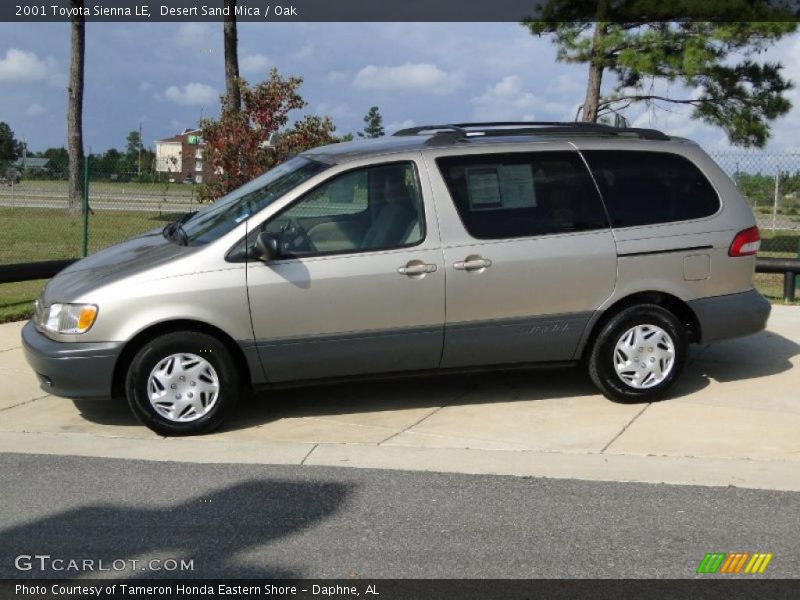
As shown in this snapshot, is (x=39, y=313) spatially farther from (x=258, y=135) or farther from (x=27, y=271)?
(x=258, y=135)

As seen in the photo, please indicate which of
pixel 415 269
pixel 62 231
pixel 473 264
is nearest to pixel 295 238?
pixel 415 269

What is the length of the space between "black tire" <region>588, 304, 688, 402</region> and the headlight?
332 cm

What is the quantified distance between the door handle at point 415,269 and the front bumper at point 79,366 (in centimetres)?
181

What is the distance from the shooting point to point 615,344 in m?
7.09

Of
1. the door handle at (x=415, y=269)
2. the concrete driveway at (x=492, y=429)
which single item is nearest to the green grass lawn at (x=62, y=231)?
the concrete driveway at (x=492, y=429)

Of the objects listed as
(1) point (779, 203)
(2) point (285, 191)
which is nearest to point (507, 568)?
(2) point (285, 191)

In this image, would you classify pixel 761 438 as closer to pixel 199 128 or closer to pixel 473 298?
pixel 473 298

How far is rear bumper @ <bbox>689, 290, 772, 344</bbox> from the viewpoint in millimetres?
7238

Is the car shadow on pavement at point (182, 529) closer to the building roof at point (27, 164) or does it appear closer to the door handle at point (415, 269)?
the door handle at point (415, 269)

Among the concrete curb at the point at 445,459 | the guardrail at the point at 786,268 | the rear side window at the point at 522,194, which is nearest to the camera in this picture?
the concrete curb at the point at 445,459

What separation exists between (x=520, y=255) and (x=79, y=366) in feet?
9.41

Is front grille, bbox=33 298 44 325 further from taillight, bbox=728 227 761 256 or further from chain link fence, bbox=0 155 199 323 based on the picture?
chain link fence, bbox=0 155 199 323

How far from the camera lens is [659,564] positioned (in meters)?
4.50

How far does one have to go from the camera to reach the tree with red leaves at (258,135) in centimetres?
1343
